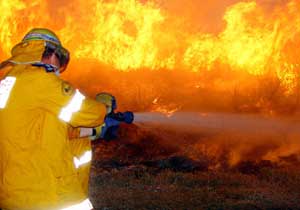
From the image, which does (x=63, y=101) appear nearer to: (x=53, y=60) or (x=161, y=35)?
(x=53, y=60)

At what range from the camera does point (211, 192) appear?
8102mm

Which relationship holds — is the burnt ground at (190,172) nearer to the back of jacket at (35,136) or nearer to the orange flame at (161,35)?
the orange flame at (161,35)

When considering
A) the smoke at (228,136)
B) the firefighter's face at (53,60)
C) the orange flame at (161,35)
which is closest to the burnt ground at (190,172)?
the smoke at (228,136)

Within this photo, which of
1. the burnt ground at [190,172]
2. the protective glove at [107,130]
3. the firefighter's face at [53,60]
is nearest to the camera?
the firefighter's face at [53,60]

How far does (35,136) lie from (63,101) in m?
0.27

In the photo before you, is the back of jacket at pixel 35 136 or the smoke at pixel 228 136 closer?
the back of jacket at pixel 35 136

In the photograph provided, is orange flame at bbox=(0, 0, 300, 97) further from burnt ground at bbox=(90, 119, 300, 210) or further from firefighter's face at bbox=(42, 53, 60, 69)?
firefighter's face at bbox=(42, 53, 60, 69)

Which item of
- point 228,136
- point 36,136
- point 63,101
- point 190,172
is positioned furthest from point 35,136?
point 228,136

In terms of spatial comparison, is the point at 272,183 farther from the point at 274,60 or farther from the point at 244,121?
the point at 274,60

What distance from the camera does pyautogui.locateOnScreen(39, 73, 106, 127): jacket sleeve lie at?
2.81 meters

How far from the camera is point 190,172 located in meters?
10.1

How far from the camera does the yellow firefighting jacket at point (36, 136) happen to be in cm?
279

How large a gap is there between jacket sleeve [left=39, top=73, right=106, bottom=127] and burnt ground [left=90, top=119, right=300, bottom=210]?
4.50 m

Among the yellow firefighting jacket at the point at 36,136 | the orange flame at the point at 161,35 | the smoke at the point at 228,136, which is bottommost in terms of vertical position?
the yellow firefighting jacket at the point at 36,136
